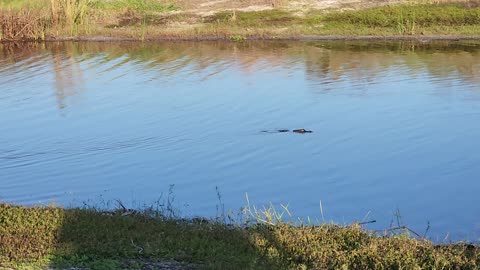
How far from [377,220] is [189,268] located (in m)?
3.55

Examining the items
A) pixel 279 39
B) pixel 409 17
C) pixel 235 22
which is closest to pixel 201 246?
pixel 279 39

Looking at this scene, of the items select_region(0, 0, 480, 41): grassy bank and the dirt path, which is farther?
the dirt path

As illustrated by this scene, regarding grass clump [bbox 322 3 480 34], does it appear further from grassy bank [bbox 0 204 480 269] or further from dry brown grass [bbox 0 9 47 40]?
grassy bank [bbox 0 204 480 269]

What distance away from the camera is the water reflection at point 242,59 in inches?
785

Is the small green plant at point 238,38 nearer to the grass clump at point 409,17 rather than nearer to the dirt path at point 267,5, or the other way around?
the grass clump at point 409,17

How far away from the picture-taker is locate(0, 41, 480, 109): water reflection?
1994 centimetres

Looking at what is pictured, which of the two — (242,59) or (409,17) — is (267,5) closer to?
(409,17)

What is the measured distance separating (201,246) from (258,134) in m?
7.03

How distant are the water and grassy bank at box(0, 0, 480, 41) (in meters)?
4.30

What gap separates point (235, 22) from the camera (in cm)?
2977

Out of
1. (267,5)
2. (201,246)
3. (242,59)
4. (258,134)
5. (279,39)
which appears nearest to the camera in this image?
(201,246)

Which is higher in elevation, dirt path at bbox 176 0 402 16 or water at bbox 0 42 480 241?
dirt path at bbox 176 0 402 16

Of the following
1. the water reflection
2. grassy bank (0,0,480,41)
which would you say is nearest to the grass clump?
grassy bank (0,0,480,41)

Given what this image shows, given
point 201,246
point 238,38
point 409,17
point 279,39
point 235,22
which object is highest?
point 201,246
